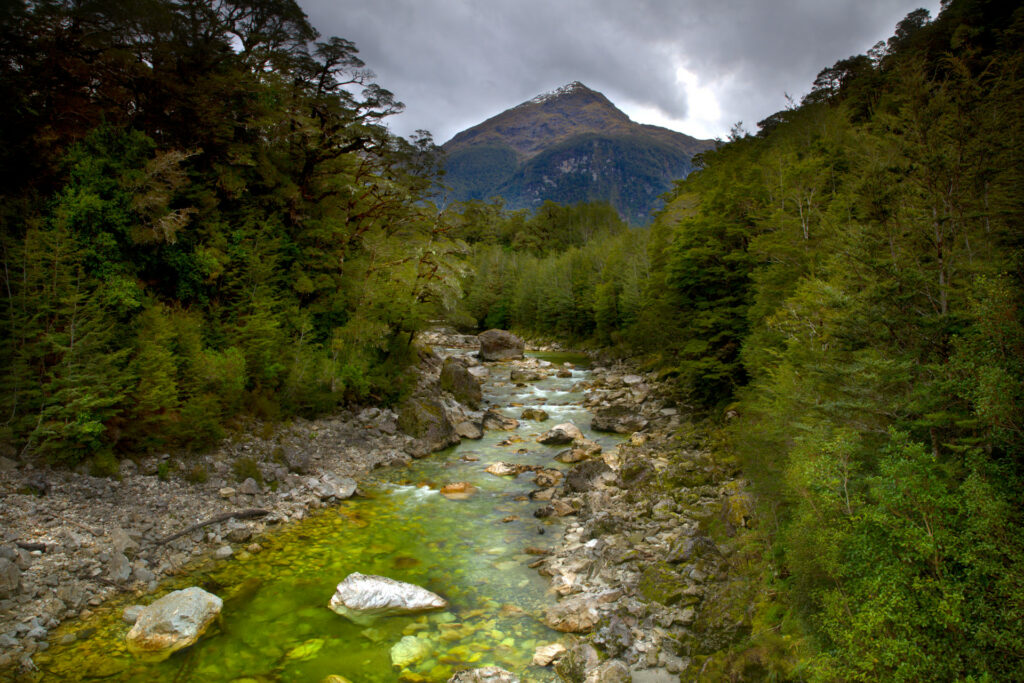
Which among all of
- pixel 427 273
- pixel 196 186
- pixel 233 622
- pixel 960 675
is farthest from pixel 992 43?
pixel 233 622

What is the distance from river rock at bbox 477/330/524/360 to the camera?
44.8 metres

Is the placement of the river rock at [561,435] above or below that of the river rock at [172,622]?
above

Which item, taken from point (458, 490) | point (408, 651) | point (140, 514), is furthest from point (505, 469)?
point (140, 514)

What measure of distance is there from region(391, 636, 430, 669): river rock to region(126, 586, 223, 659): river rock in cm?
307

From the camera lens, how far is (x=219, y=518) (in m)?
10.2

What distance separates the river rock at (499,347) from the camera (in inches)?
1763

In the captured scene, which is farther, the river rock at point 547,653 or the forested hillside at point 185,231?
the forested hillside at point 185,231

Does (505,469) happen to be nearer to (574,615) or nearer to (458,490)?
(458,490)

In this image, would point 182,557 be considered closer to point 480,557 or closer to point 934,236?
point 480,557

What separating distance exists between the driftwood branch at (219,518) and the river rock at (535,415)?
13771 mm

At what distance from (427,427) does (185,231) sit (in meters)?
10.4

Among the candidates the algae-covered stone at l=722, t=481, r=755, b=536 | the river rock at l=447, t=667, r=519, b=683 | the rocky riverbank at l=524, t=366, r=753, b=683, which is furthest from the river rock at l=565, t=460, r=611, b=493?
the river rock at l=447, t=667, r=519, b=683

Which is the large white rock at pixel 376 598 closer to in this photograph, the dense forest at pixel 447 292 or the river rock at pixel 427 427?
the dense forest at pixel 447 292

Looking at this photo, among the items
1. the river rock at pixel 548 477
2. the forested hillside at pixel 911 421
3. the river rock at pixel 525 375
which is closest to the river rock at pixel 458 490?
the river rock at pixel 548 477
